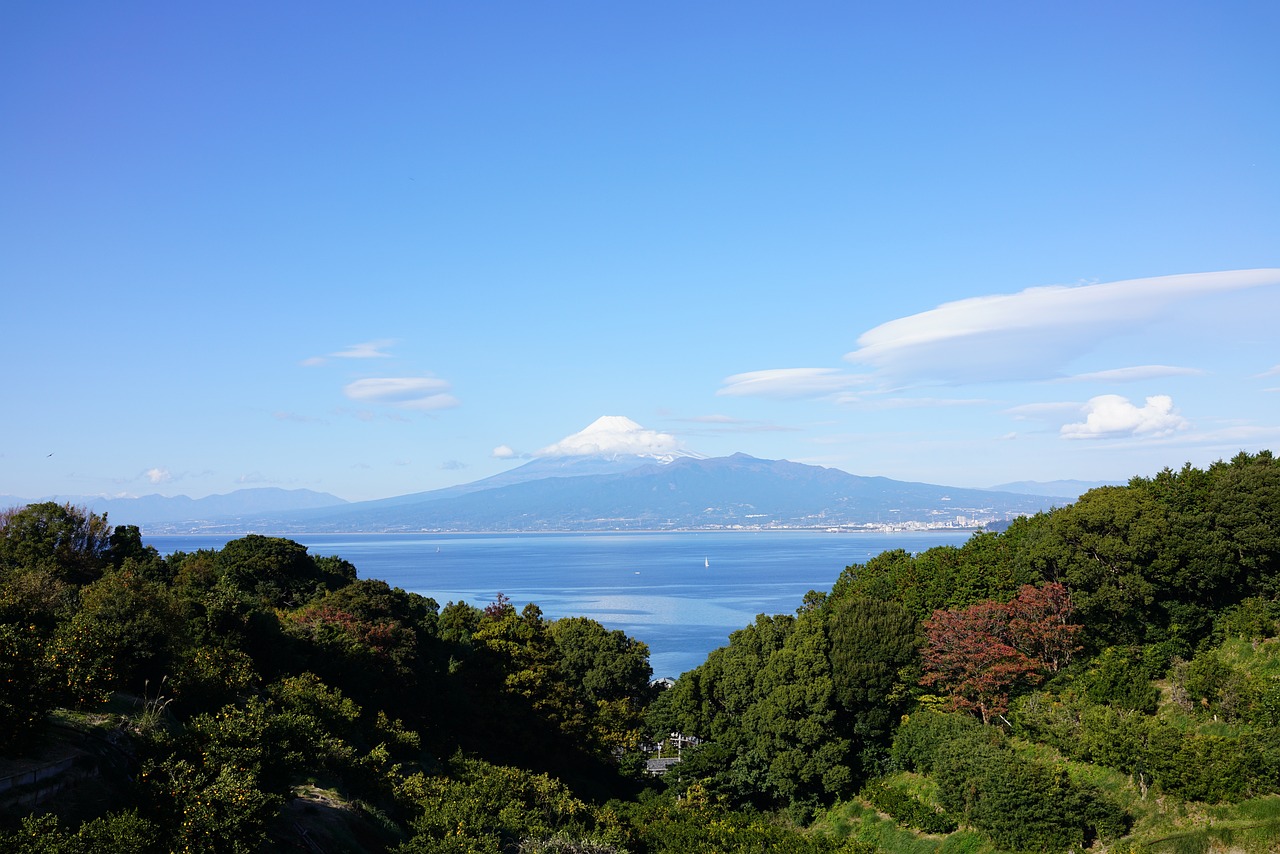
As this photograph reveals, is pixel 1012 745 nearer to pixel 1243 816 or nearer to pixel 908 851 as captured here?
pixel 908 851

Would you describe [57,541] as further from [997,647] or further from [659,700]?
[997,647]

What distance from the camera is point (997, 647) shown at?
92.4ft

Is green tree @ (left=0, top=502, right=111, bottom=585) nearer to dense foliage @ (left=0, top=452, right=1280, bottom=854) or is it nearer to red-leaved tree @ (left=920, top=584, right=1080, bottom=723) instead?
dense foliage @ (left=0, top=452, right=1280, bottom=854)

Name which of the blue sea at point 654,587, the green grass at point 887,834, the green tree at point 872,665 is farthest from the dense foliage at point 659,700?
the blue sea at point 654,587

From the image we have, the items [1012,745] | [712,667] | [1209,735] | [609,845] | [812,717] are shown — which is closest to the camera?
[609,845]

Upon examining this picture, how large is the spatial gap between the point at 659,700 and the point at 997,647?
12436 mm

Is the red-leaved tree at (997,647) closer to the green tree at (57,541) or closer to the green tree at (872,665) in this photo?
the green tree at (872,665)

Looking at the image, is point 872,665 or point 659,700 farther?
point 659,700

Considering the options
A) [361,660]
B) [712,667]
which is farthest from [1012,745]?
[361,660]

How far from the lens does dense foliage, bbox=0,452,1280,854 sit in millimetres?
14266

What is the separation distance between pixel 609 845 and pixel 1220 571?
71.0 feet

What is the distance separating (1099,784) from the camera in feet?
74.9

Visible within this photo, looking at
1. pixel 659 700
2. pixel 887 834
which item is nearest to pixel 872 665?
pixel 887 834

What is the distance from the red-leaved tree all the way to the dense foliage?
112 mm
